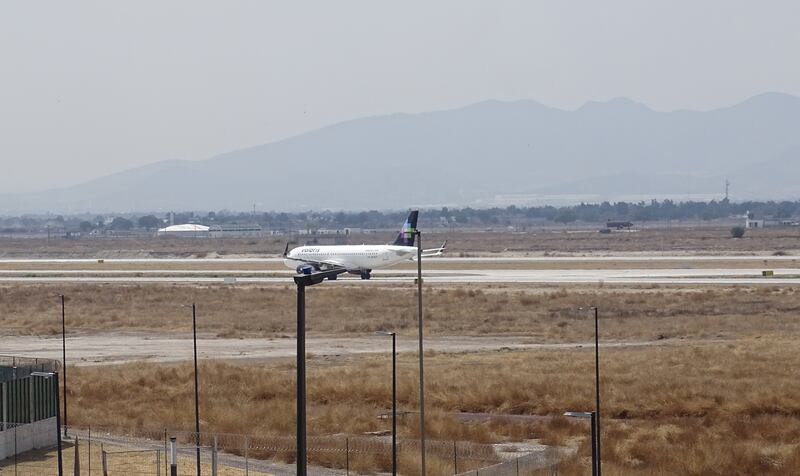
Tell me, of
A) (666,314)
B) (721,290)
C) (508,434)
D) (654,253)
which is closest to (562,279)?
(721,290)

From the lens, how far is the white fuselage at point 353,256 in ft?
388

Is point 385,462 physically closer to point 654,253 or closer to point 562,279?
point 562,279

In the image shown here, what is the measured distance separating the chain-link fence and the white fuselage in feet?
234

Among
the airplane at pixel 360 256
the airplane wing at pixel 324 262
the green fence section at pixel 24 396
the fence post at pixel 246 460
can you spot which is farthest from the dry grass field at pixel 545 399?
the airplane at pixel 360 256

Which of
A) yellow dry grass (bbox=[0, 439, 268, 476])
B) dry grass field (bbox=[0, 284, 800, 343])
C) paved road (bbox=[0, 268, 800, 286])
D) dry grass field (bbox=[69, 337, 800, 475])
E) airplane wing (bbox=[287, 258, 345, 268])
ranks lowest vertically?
yellow dry grass (bbox=[0, 439, 268, 476])

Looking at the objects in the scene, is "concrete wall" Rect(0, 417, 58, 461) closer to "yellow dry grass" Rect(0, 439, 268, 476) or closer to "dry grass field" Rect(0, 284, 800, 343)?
"yellow dry grass" Rect(0, 439, 268, 476)

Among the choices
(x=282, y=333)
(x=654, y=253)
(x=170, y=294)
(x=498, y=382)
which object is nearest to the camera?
(x=498, y=382)

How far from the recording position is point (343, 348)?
73688mm

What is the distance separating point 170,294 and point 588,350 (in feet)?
171

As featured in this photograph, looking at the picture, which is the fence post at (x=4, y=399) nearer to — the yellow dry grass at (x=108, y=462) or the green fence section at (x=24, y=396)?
the green fence section at (x=24, y=396)

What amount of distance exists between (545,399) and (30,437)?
69.0 ft

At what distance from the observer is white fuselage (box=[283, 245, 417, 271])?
11825 centimetres

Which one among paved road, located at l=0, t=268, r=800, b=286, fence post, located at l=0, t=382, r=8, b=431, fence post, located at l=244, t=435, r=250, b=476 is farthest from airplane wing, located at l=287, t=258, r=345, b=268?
fence post, located at l=0, t=382, r=8, b=431

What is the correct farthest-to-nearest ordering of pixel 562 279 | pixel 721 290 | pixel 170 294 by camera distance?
pixel 562 279
pixel 170 294
pixel 721 290
